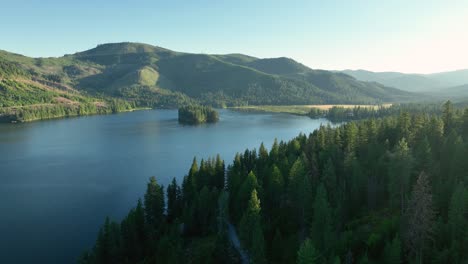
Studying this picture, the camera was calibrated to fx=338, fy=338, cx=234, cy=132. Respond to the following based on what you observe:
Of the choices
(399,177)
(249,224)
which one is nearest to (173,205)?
(249,224)

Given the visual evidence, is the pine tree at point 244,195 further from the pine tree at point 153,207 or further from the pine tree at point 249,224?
the pine tree at point 153,207

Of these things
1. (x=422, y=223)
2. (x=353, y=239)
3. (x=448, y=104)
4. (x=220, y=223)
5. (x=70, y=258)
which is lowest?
(x=70, y=258)

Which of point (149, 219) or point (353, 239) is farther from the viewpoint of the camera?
point (149, 219)

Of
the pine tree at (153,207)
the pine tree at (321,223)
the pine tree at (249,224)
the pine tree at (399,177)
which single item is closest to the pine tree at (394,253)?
the pine tree at (321,223)

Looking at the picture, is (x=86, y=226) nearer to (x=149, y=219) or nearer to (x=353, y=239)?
(x=149, y=219)

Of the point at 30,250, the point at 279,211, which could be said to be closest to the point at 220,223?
the point at 279,211

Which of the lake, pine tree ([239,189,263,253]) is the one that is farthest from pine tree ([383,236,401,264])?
the lake

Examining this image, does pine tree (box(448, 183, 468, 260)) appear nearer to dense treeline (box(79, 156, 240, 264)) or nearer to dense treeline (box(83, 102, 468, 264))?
dense treeline (box(83, 102, 468, 264))
